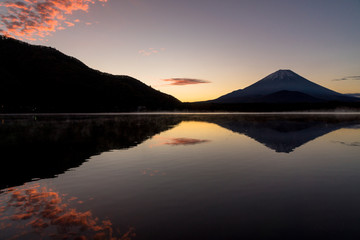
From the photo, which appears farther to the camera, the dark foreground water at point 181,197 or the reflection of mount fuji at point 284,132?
the reflection of mount fuji at point 284,132

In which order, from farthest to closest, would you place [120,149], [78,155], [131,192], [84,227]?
1. [120,149]
2. [78,155]
3. [131,192]
4. [84,227]

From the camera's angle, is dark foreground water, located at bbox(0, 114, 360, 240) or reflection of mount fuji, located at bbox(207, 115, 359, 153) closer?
dark foreground water, located at bbox(0, 114, 360, 240)

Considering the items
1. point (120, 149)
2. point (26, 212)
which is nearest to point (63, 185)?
point (26, 212)

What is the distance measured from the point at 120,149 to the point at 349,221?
67.6ft

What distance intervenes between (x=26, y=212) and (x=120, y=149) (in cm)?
1573

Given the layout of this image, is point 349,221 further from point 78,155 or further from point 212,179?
point 78,155

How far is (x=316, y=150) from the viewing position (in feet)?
77.1

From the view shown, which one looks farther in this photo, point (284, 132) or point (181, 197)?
point (284, 132)

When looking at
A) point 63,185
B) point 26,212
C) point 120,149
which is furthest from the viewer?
point 120,149

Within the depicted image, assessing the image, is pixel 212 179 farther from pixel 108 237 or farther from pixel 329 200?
pixel 108 237

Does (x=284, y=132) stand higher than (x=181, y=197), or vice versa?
(x=284, y=132)

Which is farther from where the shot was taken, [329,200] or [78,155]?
[78,155]

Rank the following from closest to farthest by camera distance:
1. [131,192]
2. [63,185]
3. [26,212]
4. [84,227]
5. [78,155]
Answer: [84,227], [26,212], [131,192], [63,185], [78,155]

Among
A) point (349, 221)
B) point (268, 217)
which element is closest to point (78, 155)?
point (268, 217)
